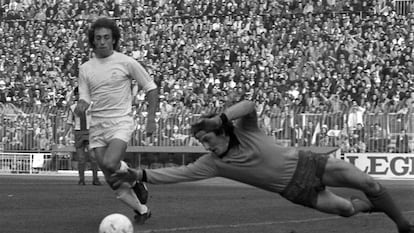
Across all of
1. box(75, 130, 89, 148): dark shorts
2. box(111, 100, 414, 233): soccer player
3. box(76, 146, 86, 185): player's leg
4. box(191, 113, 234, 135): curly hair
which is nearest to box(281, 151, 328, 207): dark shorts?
box(111, 100, 414, 233): soccer player

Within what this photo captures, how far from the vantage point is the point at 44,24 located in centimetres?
4603

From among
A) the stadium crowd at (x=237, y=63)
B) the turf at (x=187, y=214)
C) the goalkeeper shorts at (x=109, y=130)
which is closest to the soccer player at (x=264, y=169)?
the turf at (x=187, y=214)

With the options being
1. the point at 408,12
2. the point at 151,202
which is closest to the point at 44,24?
the point at 408,12

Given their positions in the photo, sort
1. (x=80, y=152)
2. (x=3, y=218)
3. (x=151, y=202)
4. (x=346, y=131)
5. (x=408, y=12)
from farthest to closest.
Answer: (x=408, y=12) < (x=346, y=131) < (x=80, y=152) < (x=151, y=202) < (x=3, y=218)

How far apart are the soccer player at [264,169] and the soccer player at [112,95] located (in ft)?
9.28

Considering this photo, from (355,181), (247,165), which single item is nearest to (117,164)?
(247,165)

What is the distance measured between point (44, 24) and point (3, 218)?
33.0 meters

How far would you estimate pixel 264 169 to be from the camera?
31.6ft

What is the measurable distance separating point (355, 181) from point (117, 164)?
353 cm

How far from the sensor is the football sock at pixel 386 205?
9969mm

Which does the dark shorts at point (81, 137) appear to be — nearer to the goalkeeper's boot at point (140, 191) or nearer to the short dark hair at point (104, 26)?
the goalkeeper's boot at point (140, 191)

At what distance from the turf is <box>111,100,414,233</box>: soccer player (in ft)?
5.20

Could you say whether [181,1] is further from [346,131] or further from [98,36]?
[98,36]

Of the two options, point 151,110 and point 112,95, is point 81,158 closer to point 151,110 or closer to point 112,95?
point 112,95
